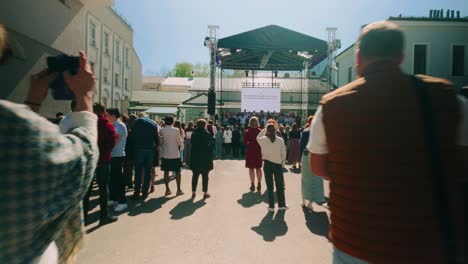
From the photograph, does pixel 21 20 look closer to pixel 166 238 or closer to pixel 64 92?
pixel 166 238

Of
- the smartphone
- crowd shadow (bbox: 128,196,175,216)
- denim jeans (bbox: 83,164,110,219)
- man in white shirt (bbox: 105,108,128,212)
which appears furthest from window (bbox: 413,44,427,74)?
the smartphone

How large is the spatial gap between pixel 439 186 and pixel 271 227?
4.35 m

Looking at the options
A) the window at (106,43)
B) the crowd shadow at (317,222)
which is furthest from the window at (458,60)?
the window at (106,43)

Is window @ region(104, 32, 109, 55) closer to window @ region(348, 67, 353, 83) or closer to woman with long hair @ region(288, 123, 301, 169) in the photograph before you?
woman with long hair @ region(288, 123, 301, 169)

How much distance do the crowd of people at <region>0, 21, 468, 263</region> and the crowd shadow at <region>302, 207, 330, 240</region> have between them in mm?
3753

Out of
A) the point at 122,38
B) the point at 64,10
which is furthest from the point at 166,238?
the point at 122,38

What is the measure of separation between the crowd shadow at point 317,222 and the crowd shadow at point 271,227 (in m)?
0.46

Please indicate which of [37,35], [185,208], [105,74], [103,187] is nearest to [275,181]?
[185,208]

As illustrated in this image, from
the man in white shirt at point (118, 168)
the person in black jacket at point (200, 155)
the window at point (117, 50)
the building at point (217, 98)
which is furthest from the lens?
the window at point (117, 50)

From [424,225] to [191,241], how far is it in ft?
12.6

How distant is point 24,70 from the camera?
32.8 feet

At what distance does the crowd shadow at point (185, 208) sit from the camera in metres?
6.18

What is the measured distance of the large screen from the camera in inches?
757

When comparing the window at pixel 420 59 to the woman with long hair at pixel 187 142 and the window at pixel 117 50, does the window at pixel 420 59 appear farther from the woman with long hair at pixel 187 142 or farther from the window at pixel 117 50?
the window at pixel 117 50
